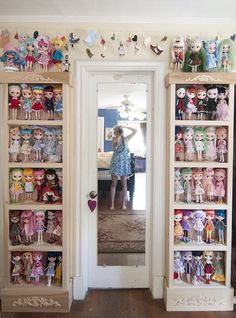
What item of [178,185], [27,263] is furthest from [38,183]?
[178,185]

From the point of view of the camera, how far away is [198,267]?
2.42 m

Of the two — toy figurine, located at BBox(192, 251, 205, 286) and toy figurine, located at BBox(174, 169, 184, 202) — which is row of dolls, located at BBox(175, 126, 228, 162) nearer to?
toy figurine, located at BBox(174, 169, 184, 202)

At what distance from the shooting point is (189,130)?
2445 mm

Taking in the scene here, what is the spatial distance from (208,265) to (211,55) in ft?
5.59

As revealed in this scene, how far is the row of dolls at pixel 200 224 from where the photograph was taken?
2414 millimetres

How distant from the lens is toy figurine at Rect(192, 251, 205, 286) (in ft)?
7.91

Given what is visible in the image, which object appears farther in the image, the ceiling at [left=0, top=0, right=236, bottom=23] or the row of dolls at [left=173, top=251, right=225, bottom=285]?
the row of dolls at [left=173, top=251, right=225, bottom=285]

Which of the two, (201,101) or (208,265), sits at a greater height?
(201,101)

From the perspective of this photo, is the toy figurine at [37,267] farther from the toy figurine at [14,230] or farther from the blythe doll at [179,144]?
the blythe doll at [179,144]

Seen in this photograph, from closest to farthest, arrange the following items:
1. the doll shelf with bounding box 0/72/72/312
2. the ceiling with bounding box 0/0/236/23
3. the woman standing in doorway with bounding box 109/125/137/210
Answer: the ceiling with bounding box 0/0/236/23
the doll shelf with bounding box 0/72/72/312
the woman standing in doorway with bounding box 109/125/137/210

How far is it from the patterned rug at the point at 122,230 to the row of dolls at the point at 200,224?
1.17 ft

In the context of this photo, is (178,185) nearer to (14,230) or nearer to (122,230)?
(122,230)

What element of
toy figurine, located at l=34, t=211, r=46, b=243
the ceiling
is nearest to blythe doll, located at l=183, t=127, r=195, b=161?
the ceiling

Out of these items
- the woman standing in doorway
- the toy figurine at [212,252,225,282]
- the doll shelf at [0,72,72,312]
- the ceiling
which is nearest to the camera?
the ceiling
